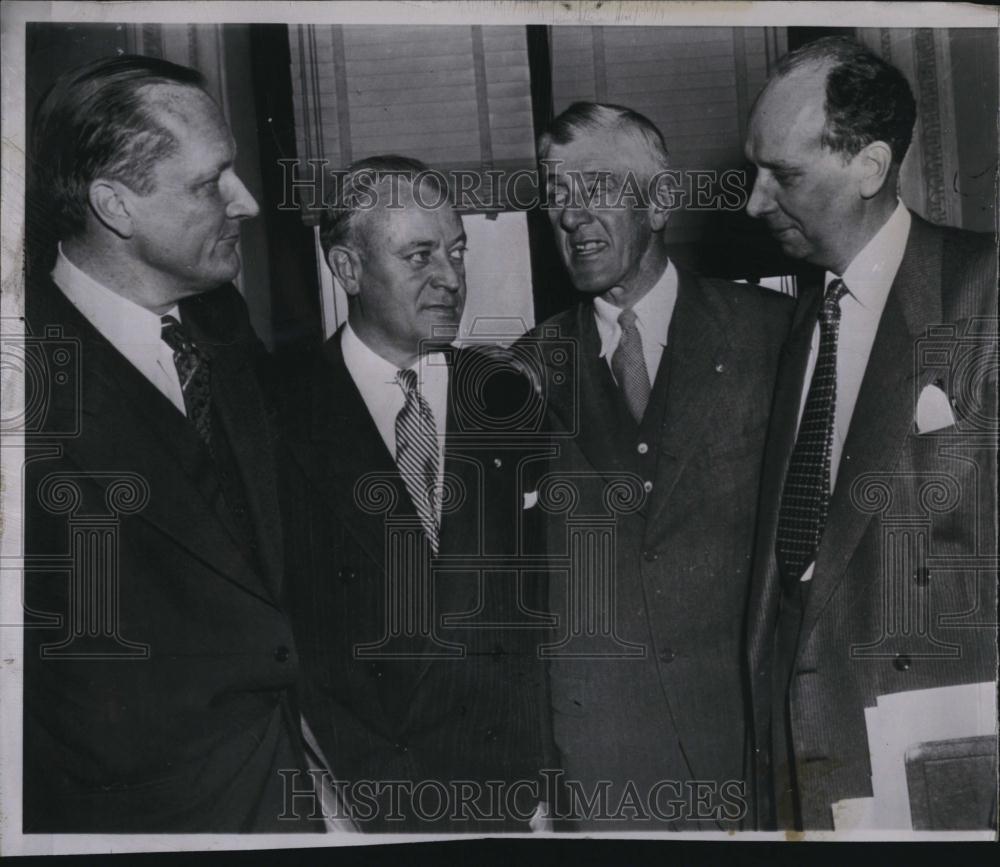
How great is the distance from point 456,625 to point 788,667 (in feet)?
2.18

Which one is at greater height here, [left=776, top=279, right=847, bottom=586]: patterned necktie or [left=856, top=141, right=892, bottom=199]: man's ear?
[left=856, top=141, right=892, bottom=199]: man's ear

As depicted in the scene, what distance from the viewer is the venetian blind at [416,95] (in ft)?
7.11

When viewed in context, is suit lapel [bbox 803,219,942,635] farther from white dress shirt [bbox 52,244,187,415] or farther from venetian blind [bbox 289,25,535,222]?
white dress shirt [bbox 52,244,187,415]

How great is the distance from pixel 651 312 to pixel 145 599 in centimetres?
116

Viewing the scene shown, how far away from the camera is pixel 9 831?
7.11 feet

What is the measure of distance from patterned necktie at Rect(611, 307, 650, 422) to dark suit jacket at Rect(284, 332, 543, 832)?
0.20 metres

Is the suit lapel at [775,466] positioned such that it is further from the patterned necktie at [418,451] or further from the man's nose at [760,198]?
the patterned necktie at [418,451]

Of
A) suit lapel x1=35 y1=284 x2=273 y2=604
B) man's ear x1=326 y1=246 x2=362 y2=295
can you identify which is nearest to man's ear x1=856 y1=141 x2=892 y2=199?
man's ear x1=326 y1=246 x2=362 y2=295

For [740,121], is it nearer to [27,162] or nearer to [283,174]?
→ [283,174]

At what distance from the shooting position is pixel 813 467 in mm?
2135

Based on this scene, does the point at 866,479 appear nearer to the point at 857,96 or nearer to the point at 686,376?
the point at 686,376

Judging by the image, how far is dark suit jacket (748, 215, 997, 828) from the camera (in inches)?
84.1

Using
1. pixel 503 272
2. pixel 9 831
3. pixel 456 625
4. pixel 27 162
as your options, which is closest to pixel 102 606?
pixel 9 831

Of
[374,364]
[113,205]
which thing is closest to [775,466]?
[374,364]
